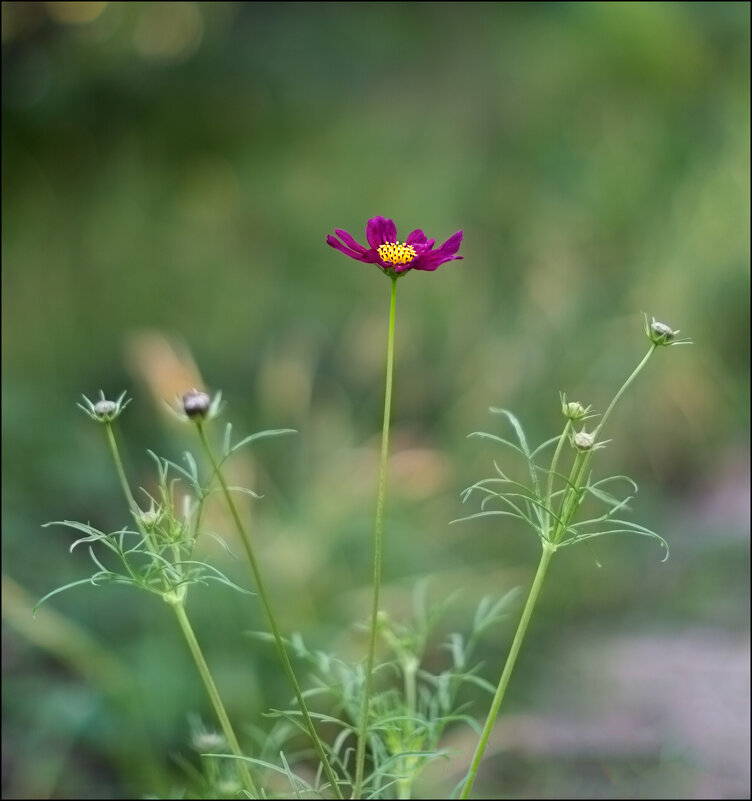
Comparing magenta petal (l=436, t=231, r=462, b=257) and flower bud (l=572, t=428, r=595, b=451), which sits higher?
magenta petal (l=436, t=231, r=462, b=257)

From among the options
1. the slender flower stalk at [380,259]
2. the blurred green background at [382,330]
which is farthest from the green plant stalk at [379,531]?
the blurred green background at [382,330]

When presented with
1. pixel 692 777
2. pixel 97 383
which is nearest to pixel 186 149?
pixel 97 383

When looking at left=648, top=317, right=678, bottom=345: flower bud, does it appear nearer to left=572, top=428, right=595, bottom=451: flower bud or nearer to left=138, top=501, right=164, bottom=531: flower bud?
left=572, top=428, right=595, bottom=451: flower bud

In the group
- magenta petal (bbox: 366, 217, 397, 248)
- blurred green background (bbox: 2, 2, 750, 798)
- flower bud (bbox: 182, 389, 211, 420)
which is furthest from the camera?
blurred green background (bbox: 2, 2, 750, 798)

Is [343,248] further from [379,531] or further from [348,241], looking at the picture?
[379,531]

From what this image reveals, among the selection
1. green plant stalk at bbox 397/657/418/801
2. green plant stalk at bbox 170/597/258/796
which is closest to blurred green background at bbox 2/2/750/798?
green plant stalk at bbox 397/657/418/801

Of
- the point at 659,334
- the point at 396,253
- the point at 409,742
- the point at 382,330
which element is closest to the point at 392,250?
the point at 396,253

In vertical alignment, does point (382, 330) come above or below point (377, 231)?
above

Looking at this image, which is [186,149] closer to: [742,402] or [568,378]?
[568,378]
